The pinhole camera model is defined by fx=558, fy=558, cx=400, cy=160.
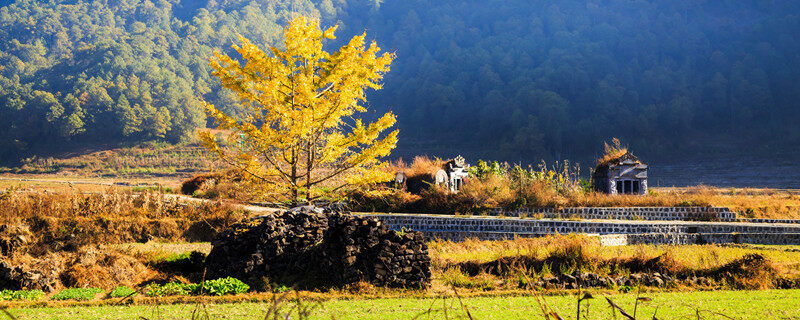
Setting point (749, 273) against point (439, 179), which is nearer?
point (749, 273)

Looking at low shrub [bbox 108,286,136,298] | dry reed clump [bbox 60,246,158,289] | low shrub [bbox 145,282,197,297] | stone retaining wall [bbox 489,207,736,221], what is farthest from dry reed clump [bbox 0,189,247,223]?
stone retaining wall [bbox 489,207,736,221]

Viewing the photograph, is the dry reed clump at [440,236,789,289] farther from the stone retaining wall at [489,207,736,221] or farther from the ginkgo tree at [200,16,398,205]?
the stone retaining wall at [489,207,736,221]

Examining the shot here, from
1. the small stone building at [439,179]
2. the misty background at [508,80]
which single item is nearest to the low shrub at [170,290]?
the small stone building at [439,179]

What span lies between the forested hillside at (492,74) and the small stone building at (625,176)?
60059mm

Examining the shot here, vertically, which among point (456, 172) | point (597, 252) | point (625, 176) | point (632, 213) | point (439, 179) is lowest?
point (597, 252)

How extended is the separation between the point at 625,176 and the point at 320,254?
63.0ft

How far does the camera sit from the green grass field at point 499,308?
857 centimetres

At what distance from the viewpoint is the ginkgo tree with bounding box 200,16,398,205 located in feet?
48.4

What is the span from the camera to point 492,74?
4899 inches

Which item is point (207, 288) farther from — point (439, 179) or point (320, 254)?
point (439, 179)

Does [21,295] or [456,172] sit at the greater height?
[456,172]

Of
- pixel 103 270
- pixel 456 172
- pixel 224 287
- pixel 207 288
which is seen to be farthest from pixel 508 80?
pixel 207 288

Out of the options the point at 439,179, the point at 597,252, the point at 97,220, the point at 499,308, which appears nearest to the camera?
the point at 499,308

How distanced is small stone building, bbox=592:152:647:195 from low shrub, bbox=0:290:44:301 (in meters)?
23.6
